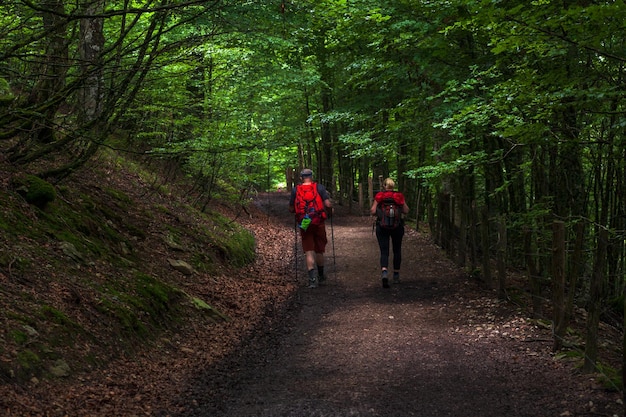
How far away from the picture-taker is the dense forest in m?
5.97

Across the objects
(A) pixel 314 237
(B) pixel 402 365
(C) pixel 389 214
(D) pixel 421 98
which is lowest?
(B) pixel 402 365

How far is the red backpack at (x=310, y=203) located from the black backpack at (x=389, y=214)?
1.12m

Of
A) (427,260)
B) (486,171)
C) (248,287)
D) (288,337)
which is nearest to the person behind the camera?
(288,337)

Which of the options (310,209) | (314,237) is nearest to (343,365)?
(310,209)

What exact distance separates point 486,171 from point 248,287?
5.63 meters

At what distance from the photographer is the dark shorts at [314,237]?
1080 cm

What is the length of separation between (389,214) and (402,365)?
16.1 ft

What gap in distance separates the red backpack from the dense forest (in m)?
1.34

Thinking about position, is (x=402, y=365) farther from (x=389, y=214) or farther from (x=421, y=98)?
(x=421, y=98)

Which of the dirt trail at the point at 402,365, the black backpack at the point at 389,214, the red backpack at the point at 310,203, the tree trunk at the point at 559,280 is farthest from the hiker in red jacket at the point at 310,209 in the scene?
the tree trunk at the point at 559,280

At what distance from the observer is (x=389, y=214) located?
35.1ft

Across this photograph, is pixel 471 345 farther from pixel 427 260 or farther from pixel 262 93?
pixel 262 93

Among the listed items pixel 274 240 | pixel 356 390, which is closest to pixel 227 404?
pixel 356 390

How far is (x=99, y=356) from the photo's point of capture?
5.45 meters
